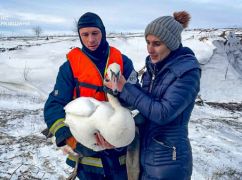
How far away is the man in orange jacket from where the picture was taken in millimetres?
3061

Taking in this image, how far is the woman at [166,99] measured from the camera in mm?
2566

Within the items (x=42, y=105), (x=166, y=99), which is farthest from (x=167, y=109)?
(x=42, y=105)

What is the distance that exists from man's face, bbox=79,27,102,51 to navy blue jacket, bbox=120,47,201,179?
520 millimetres

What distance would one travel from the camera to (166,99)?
258 cm

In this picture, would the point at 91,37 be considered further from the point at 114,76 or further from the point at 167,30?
the point at 167,30

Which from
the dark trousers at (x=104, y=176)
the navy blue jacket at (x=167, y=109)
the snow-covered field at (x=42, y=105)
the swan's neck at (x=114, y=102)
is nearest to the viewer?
the navy blue jacket at (x=167, y=109)

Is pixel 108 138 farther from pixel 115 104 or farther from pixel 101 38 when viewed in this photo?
pixel 101 38

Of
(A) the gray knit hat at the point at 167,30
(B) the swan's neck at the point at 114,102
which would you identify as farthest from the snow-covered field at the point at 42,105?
(A) the gray knit hat at the point at 167,30

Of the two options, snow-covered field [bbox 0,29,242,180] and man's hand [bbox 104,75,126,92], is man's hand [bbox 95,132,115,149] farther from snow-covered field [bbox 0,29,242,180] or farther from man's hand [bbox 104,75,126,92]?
snow-covered field [bbox 0,29,242,180]

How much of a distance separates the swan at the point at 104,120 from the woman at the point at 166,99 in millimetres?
105

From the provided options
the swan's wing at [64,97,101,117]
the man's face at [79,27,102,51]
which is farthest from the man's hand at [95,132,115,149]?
the man's face at [79,27,102,51]

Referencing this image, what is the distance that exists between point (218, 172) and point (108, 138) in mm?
4178

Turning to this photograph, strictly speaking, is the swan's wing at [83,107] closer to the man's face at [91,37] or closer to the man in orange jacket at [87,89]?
the man in orange jacket at [87,89]

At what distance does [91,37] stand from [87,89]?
0.46 metres
